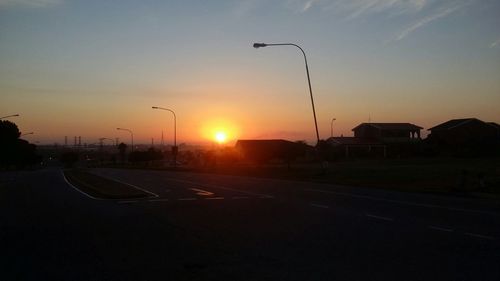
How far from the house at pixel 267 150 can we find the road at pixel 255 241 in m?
59.9

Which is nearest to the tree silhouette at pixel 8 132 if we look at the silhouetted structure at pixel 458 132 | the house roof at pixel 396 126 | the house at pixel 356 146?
the house at pixel 356 146

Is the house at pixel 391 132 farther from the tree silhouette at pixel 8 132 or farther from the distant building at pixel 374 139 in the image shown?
the tree silhouette at pixel 8 132

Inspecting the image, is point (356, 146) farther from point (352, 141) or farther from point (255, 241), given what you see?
point (255, 241)

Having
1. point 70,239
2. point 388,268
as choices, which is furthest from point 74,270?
point 388,268

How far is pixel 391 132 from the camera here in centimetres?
9306

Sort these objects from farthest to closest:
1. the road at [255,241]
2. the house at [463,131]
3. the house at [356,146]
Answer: the house at [356,146] < the house at [463,131] < the road at [255,241]

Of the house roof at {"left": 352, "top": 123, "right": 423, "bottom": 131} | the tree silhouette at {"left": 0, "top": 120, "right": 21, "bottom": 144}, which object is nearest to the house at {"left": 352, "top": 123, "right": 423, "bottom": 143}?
the house roof at {"left": 352, "top": 123, "right": 423, "bottom": 131}

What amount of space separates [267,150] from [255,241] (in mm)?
76660

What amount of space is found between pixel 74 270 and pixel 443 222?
9705 millimetres

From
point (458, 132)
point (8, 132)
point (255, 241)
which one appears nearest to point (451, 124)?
point (458, 132)

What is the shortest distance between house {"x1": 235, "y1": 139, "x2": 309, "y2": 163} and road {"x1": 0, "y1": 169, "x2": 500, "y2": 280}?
5989cm

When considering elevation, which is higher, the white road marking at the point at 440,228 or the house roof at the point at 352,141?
the house roof at the point at 352,141

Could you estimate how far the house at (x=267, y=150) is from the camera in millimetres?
83588

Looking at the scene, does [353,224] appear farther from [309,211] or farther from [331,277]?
[331,277]
